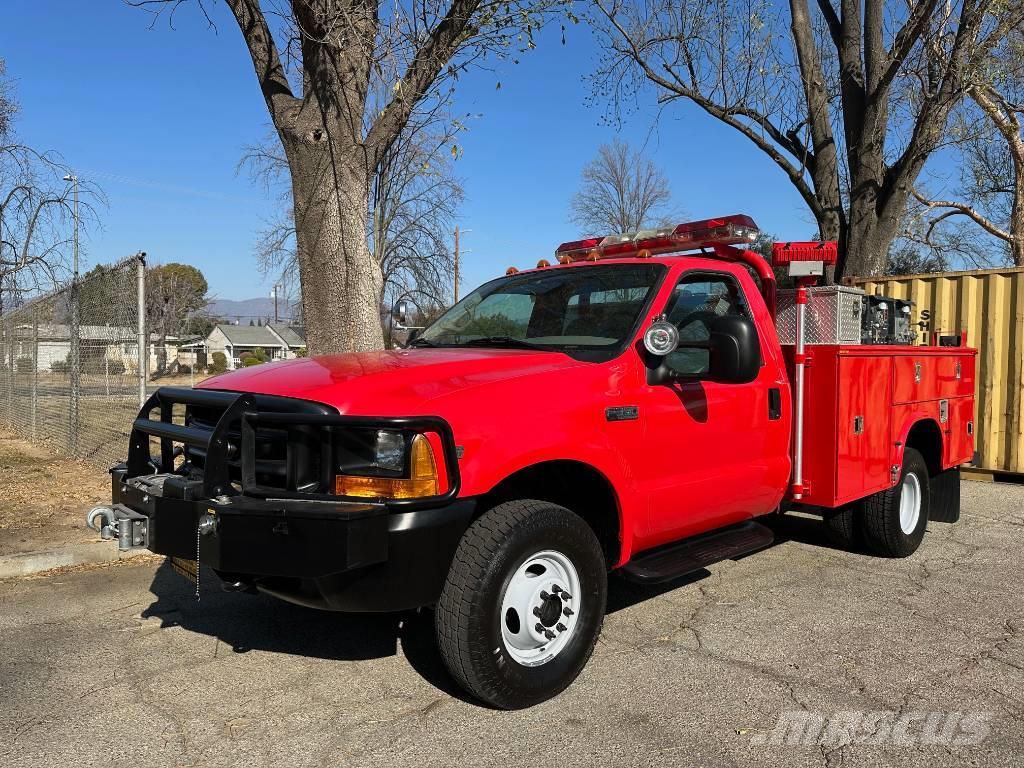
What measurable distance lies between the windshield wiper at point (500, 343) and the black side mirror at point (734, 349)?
2.75 feet

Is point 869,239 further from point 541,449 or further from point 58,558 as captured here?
point 58,558

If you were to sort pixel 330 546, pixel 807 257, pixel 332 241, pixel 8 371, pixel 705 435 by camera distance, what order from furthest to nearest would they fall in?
pixel 8 371
pixel 332 241
pixel 807 257
pixel 705 435
pixel 330 546

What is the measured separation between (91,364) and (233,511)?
7.81 meters

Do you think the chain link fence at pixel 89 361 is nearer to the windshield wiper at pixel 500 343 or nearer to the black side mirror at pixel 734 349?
the windshield wiper at pixel 500 343

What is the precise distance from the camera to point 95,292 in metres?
9.55

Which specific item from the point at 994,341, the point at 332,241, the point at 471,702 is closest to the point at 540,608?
the point at 471,702

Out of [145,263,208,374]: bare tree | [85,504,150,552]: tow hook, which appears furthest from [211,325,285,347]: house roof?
[85,504,150,552]: tow hook

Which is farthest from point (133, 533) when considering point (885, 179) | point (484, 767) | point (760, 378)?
point (885, 179)

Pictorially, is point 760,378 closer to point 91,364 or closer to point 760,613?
point 760,613

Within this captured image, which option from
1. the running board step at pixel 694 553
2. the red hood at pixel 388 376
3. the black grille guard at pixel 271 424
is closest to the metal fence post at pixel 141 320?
the red hood at pixel 388 376

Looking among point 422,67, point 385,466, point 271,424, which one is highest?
point 422,67

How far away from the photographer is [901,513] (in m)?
5.86

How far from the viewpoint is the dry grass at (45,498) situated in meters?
6.02

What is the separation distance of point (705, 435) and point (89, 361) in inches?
324
